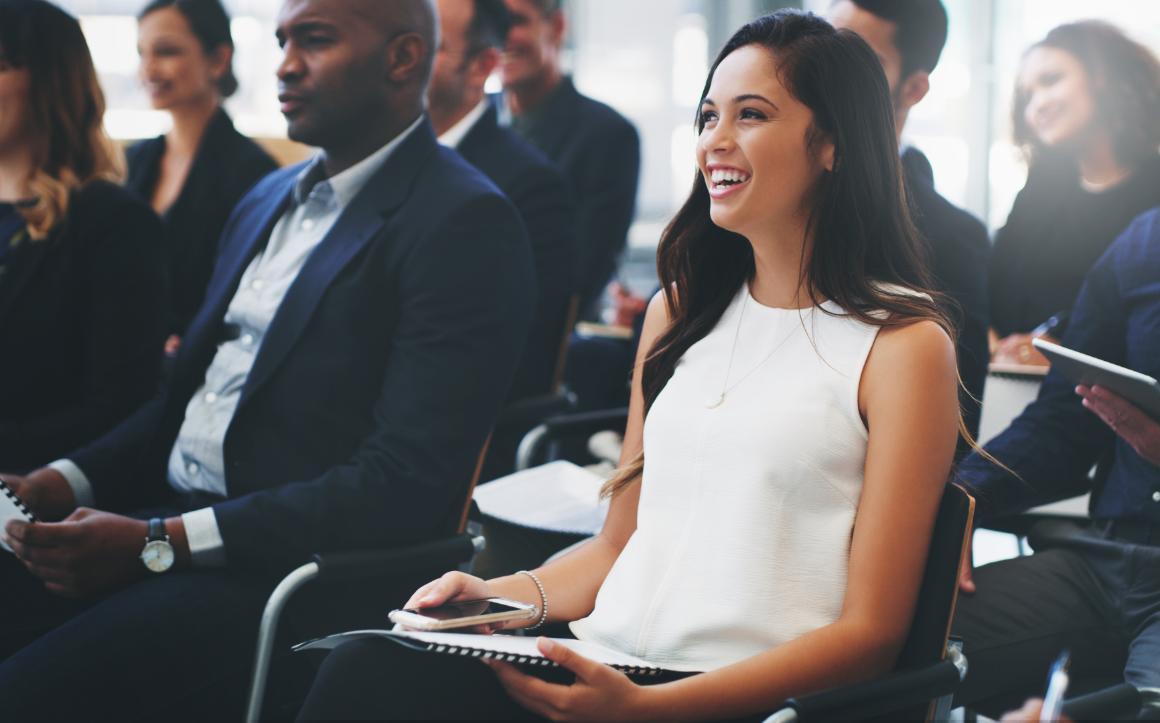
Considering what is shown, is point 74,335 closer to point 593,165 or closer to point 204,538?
point 204,538

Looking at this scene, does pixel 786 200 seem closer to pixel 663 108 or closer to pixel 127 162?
pixel 127 162

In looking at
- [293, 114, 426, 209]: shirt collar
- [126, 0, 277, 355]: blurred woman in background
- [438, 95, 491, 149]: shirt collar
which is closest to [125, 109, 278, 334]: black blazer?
[126, 0, 277, 355]: blurred woman in background

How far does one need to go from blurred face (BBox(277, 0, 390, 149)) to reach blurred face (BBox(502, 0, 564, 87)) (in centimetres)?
205

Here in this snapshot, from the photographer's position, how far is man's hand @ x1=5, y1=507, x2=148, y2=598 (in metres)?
1.95

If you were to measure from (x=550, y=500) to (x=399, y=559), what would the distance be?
1.50 feet

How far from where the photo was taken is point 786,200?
5.43 ft

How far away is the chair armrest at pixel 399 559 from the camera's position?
1.87 m

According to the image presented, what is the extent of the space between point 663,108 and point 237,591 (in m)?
5.13

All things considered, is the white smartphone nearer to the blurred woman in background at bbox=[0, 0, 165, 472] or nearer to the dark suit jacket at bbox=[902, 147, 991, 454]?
the dark suit jacket at bbox=[902, 147, 991, 454]

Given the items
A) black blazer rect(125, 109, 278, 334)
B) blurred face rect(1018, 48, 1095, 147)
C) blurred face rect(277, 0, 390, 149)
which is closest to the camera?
blurred face rect(277, 0, 390, 149)

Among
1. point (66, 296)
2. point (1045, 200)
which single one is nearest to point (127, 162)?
point (66, 296)

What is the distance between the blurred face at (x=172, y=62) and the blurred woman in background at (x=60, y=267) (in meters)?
1.37

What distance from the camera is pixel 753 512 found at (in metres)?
1.54

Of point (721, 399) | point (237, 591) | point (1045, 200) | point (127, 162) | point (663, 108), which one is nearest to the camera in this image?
point (721, 399)
